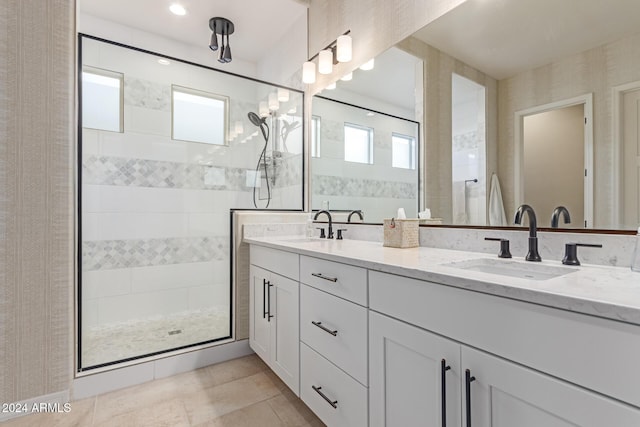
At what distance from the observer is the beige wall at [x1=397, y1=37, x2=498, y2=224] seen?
147cm

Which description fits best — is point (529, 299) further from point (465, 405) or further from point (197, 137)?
point (197, 137)

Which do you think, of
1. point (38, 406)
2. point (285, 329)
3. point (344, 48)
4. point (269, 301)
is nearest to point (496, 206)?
point (285, 329)

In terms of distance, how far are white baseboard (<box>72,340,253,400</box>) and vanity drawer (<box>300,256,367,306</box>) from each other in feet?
3.51

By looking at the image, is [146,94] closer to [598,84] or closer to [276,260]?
[276,260]

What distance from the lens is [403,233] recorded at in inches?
58.7

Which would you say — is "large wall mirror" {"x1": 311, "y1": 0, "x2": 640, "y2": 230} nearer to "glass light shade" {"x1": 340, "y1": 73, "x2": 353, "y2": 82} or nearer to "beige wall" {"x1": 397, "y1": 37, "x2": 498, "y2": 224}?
"beige wall" {"x1": 397, "y1": 37, "x2": 498, "y2": 224}

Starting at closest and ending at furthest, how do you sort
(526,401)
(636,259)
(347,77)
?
(526,401) → (636,259) → (347,77)

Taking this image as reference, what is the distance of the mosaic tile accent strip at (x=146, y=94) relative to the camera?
2.14 meters

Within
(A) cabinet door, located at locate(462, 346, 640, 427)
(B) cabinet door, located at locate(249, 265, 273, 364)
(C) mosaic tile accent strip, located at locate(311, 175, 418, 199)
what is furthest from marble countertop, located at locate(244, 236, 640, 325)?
(B) cabinet door, located at locate(249, 265, 273, 364)

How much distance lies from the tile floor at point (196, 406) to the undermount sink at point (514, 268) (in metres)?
1.06

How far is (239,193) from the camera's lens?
7.81 feet

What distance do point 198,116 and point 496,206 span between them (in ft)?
7.11

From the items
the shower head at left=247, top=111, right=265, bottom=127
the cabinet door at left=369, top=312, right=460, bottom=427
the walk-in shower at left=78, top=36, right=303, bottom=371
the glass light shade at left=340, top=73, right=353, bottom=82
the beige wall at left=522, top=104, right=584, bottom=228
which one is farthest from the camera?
the shower head at left=247, top=111, right=265, bottom=127

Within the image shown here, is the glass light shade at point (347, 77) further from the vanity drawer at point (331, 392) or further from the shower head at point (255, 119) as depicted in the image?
the vanity drawer at point (331, 392)
